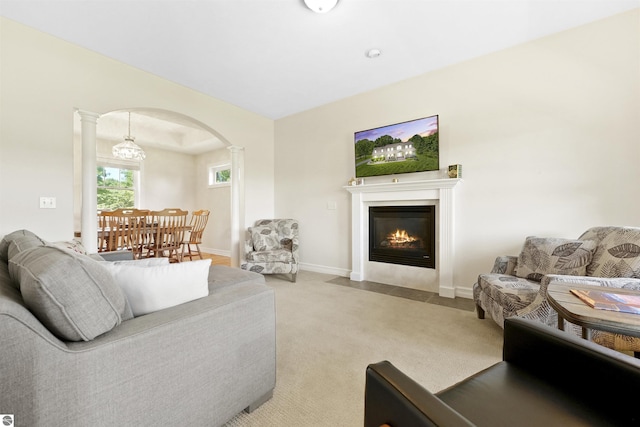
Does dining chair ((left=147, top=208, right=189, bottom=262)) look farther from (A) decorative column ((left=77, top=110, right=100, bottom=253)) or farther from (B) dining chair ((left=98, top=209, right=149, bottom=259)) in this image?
(A) decorative column ((left=77, top=110, right=100, bottom=253))

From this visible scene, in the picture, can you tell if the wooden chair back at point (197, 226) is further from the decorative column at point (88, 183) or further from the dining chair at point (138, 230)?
the decorative column at point (88, 183)

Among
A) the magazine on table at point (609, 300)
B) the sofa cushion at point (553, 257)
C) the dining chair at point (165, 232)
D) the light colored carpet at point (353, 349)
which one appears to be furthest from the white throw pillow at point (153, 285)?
the dining chair at point (165, 232)

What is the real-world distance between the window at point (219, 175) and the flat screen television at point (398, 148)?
366cm

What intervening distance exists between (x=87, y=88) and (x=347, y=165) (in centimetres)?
315

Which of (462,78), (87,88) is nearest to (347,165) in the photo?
(462,78)

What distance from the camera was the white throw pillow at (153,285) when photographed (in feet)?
3.48

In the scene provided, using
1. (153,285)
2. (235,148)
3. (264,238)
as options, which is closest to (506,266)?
(153,285)

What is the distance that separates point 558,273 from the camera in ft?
6.79

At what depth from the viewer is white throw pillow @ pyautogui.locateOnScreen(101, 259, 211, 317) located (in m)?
1.06

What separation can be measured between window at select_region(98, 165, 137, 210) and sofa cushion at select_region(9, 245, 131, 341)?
5.95 metres

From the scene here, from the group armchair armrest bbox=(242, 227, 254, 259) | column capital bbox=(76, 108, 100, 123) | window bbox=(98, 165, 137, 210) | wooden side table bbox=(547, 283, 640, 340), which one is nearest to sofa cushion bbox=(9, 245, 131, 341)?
wooden side table bbox=(547, 283, 640, 340)

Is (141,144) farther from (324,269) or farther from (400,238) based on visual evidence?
(400,238)

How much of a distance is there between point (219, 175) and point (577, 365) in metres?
6.61

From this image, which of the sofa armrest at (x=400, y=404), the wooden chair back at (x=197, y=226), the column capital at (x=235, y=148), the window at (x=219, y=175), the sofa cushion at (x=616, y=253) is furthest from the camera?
the window at (x=219, y=175)
